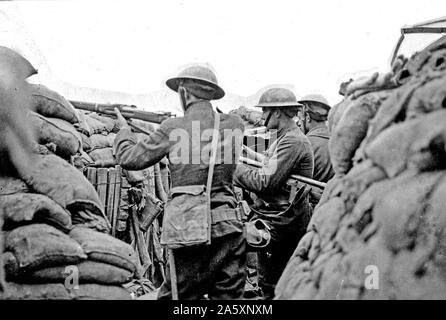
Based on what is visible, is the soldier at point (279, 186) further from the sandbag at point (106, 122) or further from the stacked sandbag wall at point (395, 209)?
the sandbag at point (106, 122)

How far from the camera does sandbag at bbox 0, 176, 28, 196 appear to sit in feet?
11.6

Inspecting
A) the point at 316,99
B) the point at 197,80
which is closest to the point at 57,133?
the point at 197,80

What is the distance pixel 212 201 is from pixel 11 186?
132cm

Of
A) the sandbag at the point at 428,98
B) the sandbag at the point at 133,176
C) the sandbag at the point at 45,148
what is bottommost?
the sandbag at the point at 133,176

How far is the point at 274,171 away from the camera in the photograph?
4.80m

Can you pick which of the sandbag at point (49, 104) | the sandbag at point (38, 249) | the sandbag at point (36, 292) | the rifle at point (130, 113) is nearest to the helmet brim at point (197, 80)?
the rifle at point (130, 113)

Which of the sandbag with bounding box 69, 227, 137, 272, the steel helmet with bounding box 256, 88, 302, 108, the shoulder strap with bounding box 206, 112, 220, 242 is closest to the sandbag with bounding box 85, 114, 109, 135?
the steel helmet with bounding box 256, 88, 302, 108

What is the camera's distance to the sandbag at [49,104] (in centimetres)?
389

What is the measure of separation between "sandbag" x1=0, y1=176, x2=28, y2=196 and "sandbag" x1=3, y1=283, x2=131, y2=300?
0.64 meters

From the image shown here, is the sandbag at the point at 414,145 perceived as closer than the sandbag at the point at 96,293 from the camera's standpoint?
Yes

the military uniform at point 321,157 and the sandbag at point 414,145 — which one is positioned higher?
the sandbag at point 414,145

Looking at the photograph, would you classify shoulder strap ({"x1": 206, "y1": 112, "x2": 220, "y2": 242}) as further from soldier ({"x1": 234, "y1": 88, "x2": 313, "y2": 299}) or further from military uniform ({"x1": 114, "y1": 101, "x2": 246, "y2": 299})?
soldier ({"x1": 234, "y1": 88, "x2": 313, "y2": 299})

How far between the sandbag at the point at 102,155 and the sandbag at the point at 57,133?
4907 millimetres
